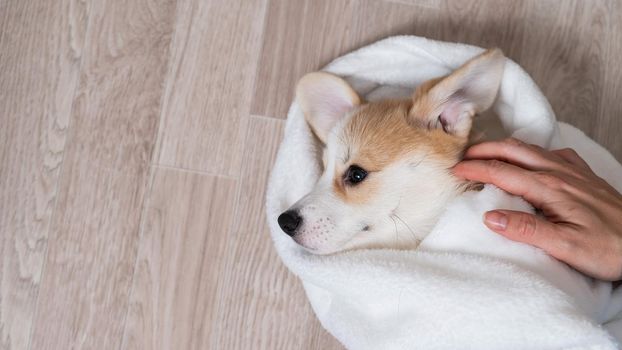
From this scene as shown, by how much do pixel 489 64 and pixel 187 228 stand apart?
2.68 ft

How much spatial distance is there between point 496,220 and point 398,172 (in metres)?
0.21

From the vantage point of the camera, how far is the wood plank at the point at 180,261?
1.44 meters

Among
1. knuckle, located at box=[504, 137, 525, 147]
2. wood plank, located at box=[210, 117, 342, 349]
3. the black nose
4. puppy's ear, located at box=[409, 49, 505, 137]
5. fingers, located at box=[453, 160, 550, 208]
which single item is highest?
puppy's ear, located at box=[409, 49, 505, 137]

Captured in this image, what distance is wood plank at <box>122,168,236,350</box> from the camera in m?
1.44

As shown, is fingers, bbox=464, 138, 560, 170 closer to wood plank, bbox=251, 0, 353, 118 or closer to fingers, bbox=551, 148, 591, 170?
fingers, bbox=551, 148, 591, 170

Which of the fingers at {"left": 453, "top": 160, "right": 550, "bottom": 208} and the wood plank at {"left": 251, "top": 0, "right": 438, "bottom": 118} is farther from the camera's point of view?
the wood plank at {"left": 251, "top": 0, "right": 438, "bottom": 118}

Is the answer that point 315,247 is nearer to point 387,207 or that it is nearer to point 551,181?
point 387,207

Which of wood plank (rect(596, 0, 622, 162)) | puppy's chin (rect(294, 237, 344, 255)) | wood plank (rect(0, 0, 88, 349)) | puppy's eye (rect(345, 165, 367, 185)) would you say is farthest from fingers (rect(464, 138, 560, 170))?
wood plank (rect(0, 0, 88, 349))

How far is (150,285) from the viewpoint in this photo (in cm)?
145

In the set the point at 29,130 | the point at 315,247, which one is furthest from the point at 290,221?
the point at 29,130

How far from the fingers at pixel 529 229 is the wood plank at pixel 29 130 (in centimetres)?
107

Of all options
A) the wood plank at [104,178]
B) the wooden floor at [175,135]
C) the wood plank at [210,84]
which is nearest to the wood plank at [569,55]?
the wooden floor at [175,135]

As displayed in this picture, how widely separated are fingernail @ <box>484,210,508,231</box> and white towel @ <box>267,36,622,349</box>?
0.04 m

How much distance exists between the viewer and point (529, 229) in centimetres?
105
